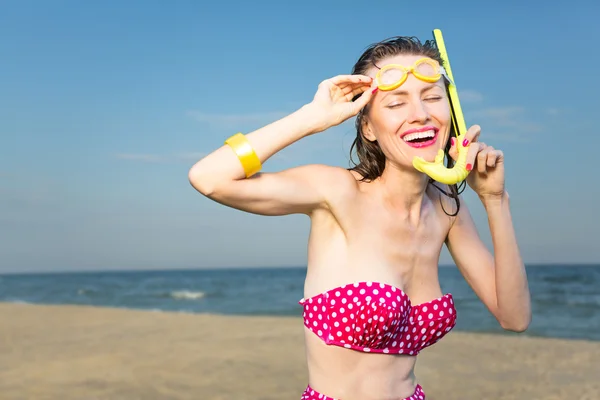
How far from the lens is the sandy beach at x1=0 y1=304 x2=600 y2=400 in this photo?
775cm

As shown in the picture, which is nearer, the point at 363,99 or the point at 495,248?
the point at 363,99

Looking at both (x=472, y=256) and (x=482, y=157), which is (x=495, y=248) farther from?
(x=482, y=157)

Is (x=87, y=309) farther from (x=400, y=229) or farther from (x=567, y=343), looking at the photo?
(x=400, y=229)

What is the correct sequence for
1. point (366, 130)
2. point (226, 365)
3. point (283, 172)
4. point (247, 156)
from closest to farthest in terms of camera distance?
1. point (247, 156)
2. point (283, 172)
3. point (366, 130)
4. point (226, 365)

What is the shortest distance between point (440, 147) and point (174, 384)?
6481mm

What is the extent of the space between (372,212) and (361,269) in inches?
9.2

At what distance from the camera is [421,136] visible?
2.37 m

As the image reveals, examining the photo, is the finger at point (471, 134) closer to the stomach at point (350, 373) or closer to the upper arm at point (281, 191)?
the upper arm at point (281, 191)

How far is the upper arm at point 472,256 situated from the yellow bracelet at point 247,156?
100 cm

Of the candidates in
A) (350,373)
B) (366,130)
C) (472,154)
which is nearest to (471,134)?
(472,154)

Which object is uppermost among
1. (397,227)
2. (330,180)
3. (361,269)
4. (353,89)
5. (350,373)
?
(353,89)

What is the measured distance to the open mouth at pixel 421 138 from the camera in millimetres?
2373

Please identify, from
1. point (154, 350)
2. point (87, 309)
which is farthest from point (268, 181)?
point (87, 309)

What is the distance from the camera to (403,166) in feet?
8.11
